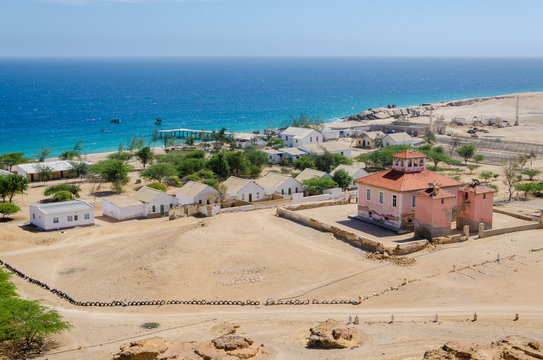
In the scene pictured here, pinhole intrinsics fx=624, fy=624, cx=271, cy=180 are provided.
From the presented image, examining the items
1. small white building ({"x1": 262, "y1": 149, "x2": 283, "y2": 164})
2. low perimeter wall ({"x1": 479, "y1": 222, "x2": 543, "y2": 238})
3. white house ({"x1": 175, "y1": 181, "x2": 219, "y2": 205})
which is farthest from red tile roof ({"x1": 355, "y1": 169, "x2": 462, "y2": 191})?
small white building ({"x1": 262, "y1": 149, "x2": 283, "y2": 164})

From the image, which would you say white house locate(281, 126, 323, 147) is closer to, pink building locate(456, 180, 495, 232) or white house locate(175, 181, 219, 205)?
white house locate(175, 181, 219, 205)

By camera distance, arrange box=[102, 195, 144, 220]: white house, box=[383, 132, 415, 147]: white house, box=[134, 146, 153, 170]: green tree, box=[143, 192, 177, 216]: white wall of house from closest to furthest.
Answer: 1. box=[102, 195, 144, 220]: white house
2. box=[143, 192, 177, 216]: white wall of house
3. box=[134, 146, 153, 170]: green tree
4. box=[383, 132, 415, 147]: white house

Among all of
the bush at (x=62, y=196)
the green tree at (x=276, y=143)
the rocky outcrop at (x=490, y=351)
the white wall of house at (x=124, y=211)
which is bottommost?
the white wall of house at (x=124, y=211)

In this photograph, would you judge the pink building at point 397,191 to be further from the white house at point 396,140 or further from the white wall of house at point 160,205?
the white house at point 396,140

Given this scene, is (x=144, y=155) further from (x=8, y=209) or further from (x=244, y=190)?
(x=8, y=209)

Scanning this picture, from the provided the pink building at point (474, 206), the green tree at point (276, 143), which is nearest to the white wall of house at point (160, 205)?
the pink building at point (474, 206)

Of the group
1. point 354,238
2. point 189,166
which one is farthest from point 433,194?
point 189,166
